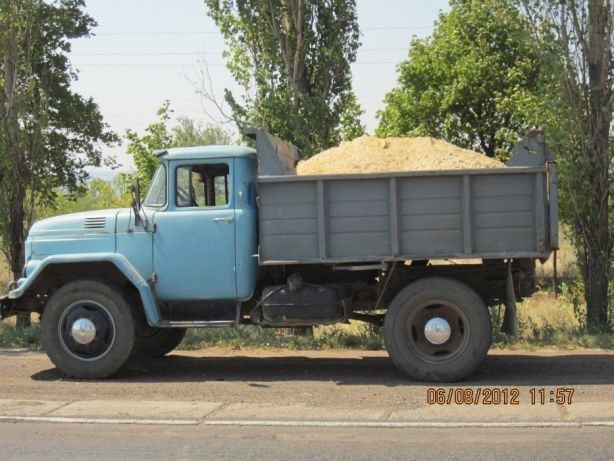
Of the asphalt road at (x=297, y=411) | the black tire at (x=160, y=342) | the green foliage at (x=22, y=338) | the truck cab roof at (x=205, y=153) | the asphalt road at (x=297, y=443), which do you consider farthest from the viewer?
the green foliage at (x=22, y=338)

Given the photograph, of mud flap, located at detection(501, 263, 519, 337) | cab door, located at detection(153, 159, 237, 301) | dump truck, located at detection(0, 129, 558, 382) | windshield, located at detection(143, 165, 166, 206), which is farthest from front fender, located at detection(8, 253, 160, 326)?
mud flap, located at detection(501, 263, 519, 337)

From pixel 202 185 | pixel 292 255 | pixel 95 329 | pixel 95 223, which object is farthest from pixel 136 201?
pixel 292 255

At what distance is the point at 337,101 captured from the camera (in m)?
14.7

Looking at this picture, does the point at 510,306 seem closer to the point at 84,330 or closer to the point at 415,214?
the point at 415,214

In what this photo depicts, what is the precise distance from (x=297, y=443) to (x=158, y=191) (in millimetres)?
3886

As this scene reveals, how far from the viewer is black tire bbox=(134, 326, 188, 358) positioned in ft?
33.5

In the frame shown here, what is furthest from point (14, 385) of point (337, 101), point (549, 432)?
point (337, 101)

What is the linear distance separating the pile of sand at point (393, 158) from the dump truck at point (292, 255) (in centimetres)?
32

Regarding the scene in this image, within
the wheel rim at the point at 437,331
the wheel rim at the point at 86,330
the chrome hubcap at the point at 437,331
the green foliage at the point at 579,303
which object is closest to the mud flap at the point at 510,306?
the wheel rim at the point at 437,331

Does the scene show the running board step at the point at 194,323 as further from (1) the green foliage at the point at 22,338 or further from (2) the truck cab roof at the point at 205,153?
(1) the green foliage at the point at 22,338

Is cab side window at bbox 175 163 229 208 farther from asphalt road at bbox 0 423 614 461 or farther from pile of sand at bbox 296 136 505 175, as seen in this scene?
asphalt road at bbox 0 423 614 461

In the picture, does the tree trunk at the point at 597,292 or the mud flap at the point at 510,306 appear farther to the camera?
the tree trunk at the point at 597,292

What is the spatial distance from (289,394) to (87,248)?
2.83 m

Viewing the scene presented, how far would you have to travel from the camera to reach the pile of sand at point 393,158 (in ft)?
29.1
